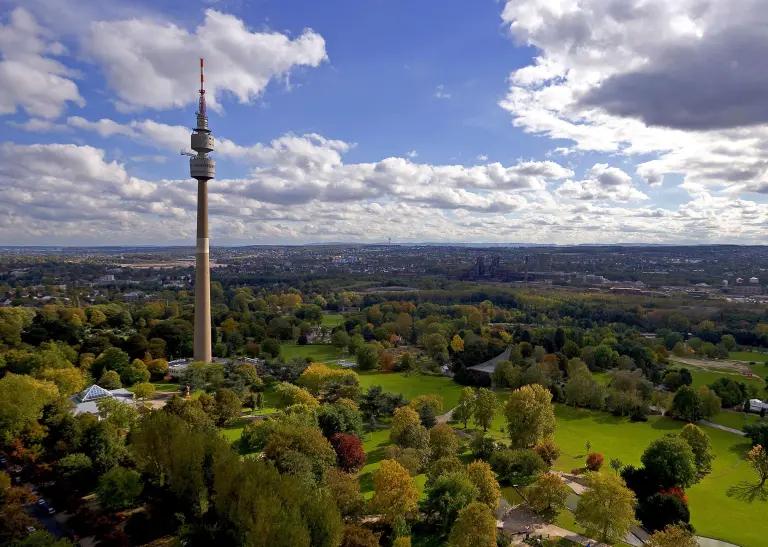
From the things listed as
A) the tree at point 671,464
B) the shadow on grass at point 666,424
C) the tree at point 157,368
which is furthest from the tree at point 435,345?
the tree at point 671,464

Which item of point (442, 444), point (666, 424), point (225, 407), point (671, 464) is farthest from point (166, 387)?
point (666, 424)

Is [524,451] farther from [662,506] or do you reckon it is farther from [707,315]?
[707,315]

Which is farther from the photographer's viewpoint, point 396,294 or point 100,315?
point 396,294

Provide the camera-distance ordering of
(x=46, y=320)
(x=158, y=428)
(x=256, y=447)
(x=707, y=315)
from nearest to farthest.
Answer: (x=158, y=428)
(x=256, y=447)
(x=46, y=320)
(x=707, y=315)

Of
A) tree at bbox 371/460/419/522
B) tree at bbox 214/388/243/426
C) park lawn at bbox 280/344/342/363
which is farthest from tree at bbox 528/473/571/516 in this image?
park lawn at bbox 280/344/342/363

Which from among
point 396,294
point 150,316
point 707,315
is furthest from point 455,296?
point 150,316

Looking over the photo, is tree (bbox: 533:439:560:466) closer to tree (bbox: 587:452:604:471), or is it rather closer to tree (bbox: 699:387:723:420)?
tree (bbox: 587:452:604:471)
